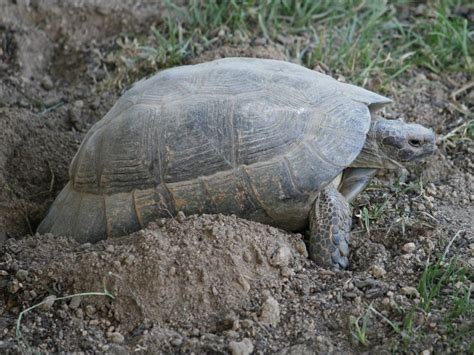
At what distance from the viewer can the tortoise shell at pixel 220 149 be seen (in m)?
4.18

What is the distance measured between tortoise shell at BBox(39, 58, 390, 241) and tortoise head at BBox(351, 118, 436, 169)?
20 centimetres

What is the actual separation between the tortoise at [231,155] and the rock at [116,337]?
2.73 feet

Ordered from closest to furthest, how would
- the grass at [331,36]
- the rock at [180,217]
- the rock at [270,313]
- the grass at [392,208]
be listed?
the rock at [270,313] < the rock at [180,217] < the grass at [392,208] < the grass at [331,36]

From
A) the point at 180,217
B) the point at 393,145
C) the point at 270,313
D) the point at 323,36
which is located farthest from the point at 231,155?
the point at 323,36

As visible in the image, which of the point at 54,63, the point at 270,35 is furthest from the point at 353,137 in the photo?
the point at 54,63

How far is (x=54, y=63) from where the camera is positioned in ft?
21.2

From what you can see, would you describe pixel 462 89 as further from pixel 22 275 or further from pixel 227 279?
pixel 22 275

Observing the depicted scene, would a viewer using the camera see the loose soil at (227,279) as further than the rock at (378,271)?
No

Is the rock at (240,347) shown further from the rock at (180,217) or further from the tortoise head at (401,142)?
the tortoise head at (401,142)

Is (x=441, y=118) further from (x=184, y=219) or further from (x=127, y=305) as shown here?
(x=127, y=305)

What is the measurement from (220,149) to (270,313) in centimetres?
103

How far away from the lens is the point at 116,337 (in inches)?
144

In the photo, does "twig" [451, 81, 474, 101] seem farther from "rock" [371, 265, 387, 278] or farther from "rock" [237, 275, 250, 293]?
"rock" [237, 275, 250, 293]

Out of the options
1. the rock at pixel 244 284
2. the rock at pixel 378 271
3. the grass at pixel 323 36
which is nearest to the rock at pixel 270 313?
the rock at pixel 244 284
